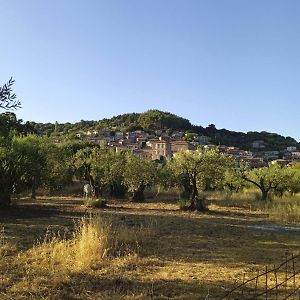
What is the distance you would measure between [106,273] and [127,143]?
105 metres

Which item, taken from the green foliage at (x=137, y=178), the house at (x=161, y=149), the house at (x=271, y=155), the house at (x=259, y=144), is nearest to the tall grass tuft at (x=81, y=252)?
the green foliage at (x=137, y=178)

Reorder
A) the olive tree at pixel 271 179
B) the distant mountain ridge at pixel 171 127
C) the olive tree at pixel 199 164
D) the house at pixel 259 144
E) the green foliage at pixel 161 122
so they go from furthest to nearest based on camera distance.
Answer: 1. the green foliage at pixel 161 122
2. the distant mountain ridge at pixel 171 127
3. the house at pixel 259 144
4. the olive tree at pixel 271 179
5. the olive tree at pixel 199 164

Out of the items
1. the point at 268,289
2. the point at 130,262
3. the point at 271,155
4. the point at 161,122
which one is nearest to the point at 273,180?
the point at 130,262

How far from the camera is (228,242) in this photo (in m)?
12.2

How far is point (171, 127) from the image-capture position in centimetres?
14862

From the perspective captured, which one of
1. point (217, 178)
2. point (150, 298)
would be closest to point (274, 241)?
point (150, 298)

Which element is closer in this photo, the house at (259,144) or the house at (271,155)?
the house at (271,155)

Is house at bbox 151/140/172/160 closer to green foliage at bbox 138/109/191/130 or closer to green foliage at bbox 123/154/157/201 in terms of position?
green foliage at bbox 138/109/191/130

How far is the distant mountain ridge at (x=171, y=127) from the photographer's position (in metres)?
140

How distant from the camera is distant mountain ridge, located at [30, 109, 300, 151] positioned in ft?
459

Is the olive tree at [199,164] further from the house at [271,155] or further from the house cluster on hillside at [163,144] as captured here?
the house at [271,155]

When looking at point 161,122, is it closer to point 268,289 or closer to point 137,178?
A: point 137,178

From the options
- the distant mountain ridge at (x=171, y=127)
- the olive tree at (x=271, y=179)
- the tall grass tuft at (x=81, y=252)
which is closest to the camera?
the tall grass tuft at (x=81, y=252)

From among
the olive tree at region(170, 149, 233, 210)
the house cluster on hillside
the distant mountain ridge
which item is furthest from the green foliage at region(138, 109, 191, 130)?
the olive tree at region(170, 149, 233, 210)
